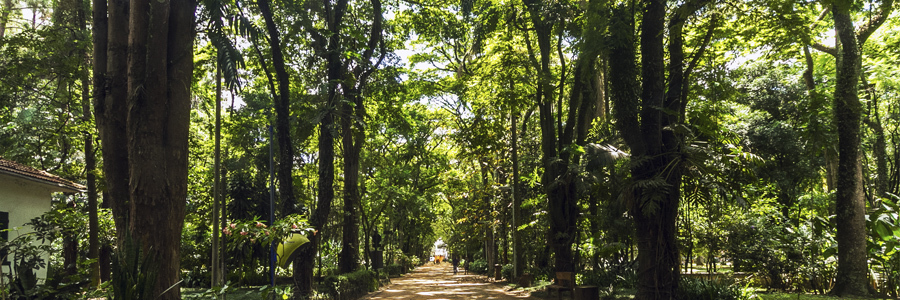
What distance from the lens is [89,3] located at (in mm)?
13336

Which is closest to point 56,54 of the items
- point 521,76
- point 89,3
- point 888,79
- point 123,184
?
point 89,3

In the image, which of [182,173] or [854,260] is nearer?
[182,173]

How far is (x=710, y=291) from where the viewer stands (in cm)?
1107

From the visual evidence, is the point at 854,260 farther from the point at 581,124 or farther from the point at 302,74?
the point at 302,74

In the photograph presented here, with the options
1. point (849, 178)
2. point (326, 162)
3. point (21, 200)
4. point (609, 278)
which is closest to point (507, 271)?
point (609, 278)

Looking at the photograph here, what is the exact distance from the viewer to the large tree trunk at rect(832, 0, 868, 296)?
11.8 metres

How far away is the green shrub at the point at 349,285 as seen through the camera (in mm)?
15805

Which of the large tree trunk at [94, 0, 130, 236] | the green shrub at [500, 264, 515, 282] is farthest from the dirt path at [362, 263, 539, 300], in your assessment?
the large tree trunk at [94, 0, 130, 236]

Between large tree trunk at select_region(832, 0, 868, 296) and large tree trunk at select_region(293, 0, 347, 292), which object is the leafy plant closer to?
large tree trunk at select_region(293, 0, 347, 292)

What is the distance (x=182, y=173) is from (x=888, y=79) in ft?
69.7

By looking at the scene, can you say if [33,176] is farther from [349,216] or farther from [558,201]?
[558,201]

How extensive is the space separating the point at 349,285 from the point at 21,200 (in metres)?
8.87

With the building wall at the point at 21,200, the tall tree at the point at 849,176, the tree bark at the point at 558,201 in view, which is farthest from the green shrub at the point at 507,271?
the building wall at the point at 21,200

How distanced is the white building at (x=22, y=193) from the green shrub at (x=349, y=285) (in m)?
7.29
